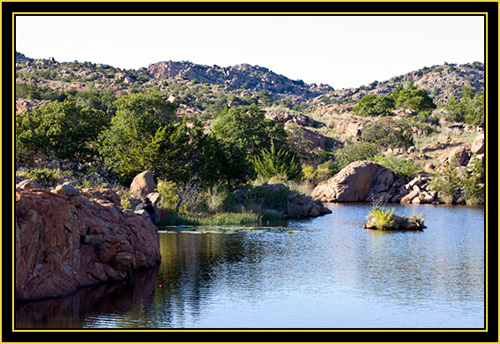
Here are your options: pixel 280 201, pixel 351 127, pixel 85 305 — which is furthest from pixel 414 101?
pixel 85 305

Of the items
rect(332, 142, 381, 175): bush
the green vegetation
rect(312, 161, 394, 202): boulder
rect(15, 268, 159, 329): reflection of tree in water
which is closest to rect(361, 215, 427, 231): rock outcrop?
rect(15, 268, 159, 329): reflection of tree in water

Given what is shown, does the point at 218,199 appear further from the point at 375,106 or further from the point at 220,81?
the point at 220,81

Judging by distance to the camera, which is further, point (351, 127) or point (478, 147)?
point (351, 127)

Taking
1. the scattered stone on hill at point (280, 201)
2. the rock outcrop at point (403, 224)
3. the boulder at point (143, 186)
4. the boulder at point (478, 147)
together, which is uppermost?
the boulder at point (478, 147)

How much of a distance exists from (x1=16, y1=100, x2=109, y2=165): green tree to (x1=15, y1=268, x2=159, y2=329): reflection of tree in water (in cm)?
2005

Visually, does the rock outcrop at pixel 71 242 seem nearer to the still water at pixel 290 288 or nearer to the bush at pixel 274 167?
the still water at pixel 290 288

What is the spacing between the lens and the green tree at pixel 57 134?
3309cm

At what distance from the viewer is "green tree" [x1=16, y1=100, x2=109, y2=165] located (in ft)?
109

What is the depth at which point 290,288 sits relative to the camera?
14.6 meters

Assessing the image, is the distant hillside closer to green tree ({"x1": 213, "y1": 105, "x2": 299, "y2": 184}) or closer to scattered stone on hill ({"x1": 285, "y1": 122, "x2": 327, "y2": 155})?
scattered stone on hill ({"x1": 285, "y1": 122, "x2": 327, "y2": 155})

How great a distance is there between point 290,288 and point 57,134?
22832 millimetres

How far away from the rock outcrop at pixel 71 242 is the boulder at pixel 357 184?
99.8 ft

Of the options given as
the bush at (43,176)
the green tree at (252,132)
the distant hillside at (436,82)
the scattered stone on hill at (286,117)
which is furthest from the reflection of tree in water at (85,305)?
the distant hillside at (436,82)

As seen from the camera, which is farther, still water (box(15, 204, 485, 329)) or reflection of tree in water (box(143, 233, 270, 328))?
reflection of tree in water (box(143, 233, 270, 328))
